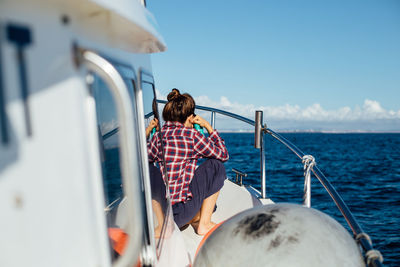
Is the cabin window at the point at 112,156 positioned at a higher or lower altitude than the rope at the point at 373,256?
higher

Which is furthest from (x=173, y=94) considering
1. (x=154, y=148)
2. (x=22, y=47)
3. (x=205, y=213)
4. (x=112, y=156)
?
(x=22, y=47)

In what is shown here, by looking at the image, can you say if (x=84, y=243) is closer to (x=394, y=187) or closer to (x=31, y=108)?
(x=31, y=108)

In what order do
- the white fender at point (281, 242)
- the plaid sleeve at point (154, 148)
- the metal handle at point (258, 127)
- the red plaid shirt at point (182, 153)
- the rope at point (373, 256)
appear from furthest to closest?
the metal handle at point (258, 127), the red plaid shirt at point (182, 153), the plaid sleeve at point (154, 148), the rope at point (373, 256), the white fender at point (281, 242)

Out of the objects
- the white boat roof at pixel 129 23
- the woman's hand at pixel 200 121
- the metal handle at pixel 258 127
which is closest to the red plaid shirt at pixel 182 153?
the woman's hand at pixel 200 121

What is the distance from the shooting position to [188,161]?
294 cm

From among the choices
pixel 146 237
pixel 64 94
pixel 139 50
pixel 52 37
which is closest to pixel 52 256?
pixel 64 94

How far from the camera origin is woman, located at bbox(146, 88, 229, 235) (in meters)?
2.85

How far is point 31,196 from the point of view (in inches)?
30.9

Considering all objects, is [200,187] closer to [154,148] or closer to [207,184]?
[207,184]

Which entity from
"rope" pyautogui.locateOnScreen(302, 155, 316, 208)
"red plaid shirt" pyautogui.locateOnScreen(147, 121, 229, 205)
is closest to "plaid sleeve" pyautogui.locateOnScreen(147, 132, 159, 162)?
"red plaid shirt" pyautogui.locateOnScreen(147, 121, 229, 205)

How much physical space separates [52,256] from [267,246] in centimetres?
101

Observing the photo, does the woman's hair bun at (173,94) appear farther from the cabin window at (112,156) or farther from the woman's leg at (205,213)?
the cabin window at (112,156)

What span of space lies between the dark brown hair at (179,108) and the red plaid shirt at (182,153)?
57mm

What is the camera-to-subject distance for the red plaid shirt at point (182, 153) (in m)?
2.84
